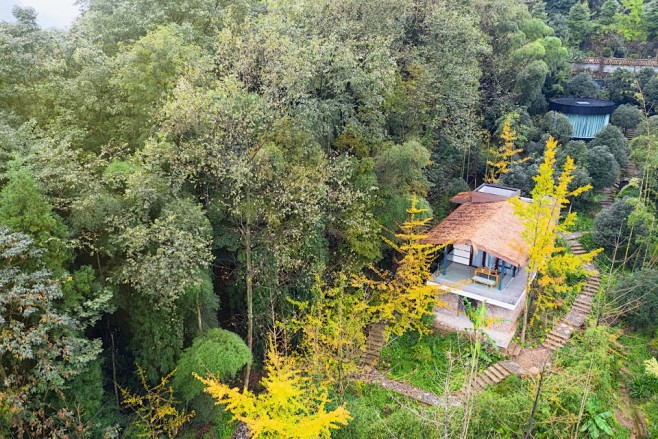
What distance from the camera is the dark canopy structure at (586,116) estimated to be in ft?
102

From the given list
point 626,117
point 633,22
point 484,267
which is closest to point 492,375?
point 484,267

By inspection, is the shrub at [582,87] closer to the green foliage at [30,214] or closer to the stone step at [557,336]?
the stone step at [557,336]

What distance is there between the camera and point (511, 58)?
31062 mm

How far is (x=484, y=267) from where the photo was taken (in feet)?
65.0

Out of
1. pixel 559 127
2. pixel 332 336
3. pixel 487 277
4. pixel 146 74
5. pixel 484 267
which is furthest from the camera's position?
pixel 559 127

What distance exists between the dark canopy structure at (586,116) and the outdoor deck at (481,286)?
52.0 feet

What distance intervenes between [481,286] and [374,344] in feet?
15.8

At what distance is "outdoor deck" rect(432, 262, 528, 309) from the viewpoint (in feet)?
60.2

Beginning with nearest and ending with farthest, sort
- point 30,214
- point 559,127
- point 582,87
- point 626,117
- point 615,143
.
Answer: point 30,214 < point 615,143 < point 559,127 < point 626,117 < point 582,87

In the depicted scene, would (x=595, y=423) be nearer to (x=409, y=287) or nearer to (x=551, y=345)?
(x=551, y=345)

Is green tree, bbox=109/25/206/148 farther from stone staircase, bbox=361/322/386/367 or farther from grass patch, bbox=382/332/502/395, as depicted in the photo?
grass patch, bbox=382/332/502/395

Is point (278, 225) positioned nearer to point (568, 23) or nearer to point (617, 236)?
point (617, 236)

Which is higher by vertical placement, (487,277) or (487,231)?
(487,231)

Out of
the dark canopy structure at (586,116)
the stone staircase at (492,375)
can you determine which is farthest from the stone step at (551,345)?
the dark canopy structure at (586,116)
